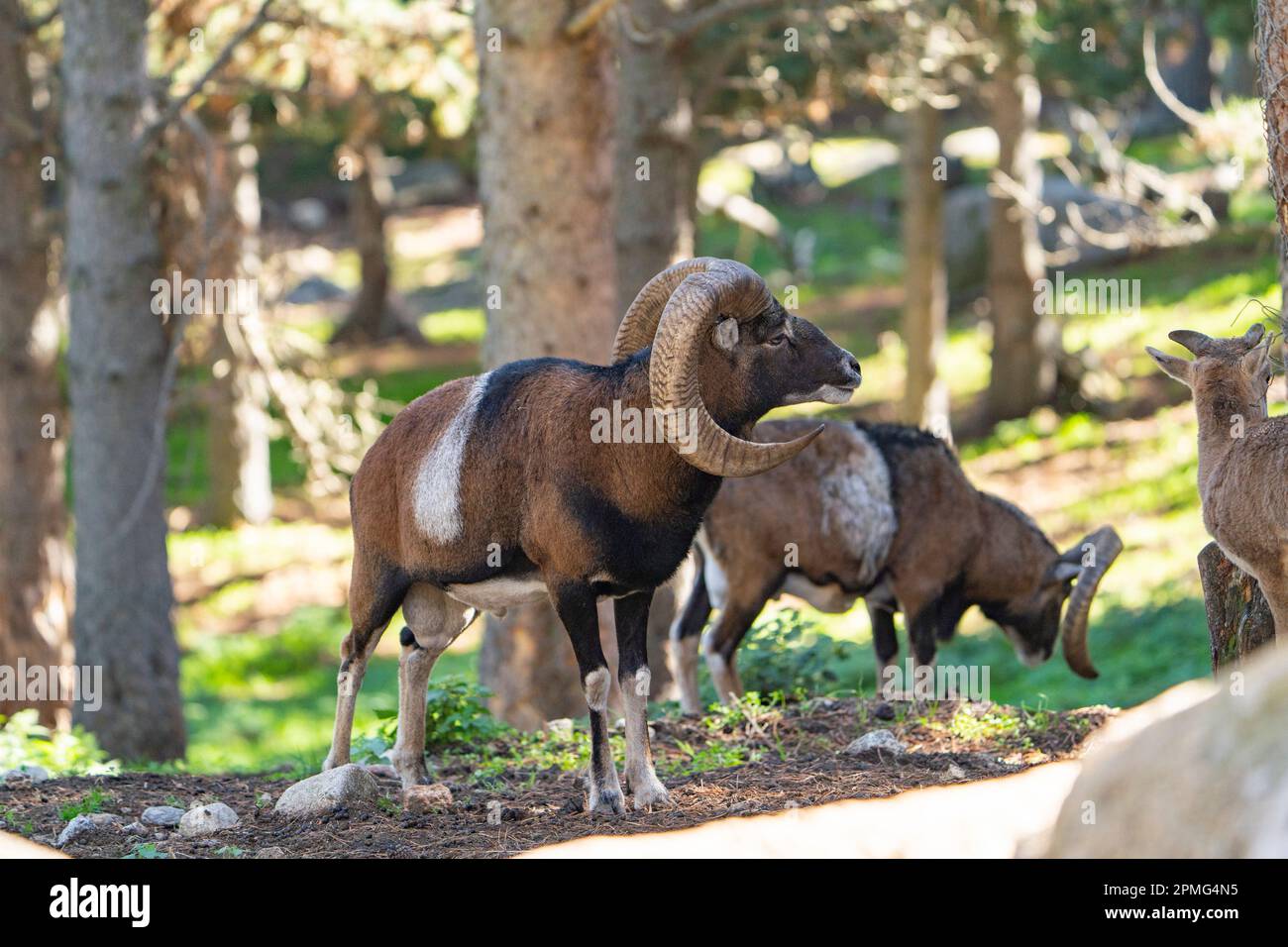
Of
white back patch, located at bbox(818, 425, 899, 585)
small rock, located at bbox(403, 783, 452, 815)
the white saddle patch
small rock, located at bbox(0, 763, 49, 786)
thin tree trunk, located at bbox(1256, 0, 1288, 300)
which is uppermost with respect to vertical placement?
thin tree trunk, located at bbox(1256, 0, 1288, 300)

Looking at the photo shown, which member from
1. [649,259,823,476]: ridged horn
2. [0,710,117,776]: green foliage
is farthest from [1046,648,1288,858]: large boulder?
[0,710,117,776]: green foliage

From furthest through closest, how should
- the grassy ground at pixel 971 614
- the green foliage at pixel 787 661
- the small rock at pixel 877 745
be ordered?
the grassy ground at pixel 971 614 → the green foliage at pixel 787 661 → the small rock at pixel 877 745

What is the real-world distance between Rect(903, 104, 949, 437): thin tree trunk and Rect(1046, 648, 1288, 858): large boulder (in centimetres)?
1672

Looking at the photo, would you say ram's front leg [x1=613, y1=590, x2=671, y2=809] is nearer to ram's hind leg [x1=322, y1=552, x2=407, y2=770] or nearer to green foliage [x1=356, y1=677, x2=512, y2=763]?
ram's hind leg [x1=322, y1=552, x2=407, y2=770]

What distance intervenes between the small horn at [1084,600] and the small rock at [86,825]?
6365 mm

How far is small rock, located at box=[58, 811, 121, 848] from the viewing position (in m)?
6.95

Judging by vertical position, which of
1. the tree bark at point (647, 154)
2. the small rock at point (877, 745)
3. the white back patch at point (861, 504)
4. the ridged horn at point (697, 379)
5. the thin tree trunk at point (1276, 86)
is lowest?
the small rock at point (877, 745)

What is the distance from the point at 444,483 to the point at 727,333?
1.56m

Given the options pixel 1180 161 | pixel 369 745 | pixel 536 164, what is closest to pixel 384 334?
pixel 1180 161

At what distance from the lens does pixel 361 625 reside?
7.80 metres

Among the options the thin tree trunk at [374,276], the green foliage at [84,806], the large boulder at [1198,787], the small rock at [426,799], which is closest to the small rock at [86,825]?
the green foliage at [84,806]

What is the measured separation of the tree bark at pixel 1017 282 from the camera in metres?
21.6

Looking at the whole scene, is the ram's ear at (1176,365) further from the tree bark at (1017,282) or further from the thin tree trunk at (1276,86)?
the tree bark at (1017,282)

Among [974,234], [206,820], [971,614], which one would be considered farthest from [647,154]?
[974,234]
